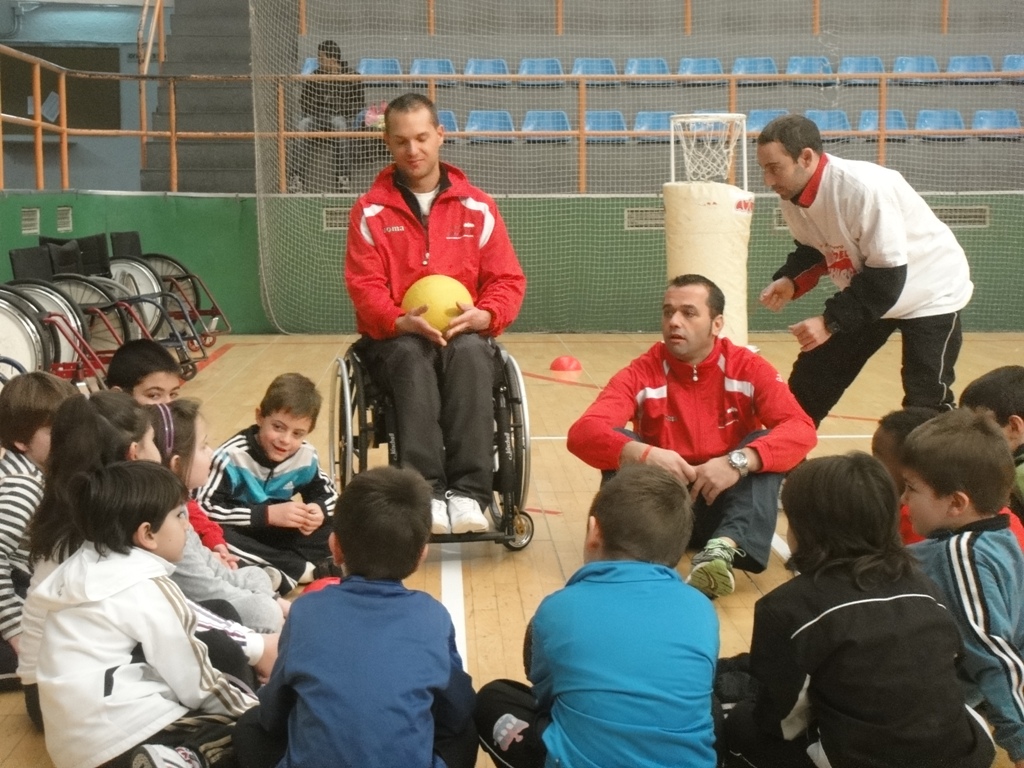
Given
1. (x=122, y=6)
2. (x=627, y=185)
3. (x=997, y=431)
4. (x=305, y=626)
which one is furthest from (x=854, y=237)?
(x=122, y=6)

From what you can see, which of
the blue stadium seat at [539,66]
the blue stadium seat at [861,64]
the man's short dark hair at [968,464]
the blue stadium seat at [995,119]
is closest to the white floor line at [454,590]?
the man's short dark hair at [968,464]

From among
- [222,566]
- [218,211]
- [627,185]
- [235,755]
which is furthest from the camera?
[627,185]

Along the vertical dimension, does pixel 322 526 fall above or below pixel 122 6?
below

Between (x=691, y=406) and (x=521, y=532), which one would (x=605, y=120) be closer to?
(x=521, y=532)

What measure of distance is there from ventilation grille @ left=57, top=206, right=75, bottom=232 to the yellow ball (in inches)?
221

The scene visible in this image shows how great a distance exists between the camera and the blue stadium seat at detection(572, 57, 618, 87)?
38.7ft

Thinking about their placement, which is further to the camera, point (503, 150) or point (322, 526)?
point (503, 150)

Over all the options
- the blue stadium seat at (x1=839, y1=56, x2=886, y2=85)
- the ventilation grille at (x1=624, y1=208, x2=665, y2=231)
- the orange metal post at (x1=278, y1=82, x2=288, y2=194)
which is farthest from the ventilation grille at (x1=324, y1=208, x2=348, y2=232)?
the blue stadium seat at (x1=839, y1=56, x2=886, y2=85)

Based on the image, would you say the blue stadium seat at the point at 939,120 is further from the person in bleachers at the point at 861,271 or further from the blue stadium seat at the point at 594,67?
the person in bleachers at the point at 861,271

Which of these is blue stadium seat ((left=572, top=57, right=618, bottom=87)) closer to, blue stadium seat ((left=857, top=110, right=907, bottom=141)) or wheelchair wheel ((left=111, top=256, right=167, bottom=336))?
blue stadium seat ((left=857, top=110, right=907, bottom=141))

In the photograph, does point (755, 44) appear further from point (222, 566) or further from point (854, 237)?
point (222, 566)

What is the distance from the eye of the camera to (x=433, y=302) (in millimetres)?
3828

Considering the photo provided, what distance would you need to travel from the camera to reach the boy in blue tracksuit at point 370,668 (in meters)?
1.94

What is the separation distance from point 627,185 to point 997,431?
855 cm
